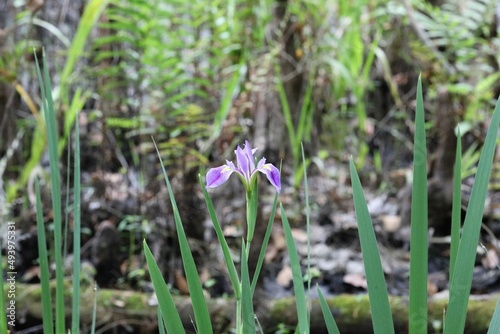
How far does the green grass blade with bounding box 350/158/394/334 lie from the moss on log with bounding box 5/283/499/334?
1.12 metres

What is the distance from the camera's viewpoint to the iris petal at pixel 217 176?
0.64m

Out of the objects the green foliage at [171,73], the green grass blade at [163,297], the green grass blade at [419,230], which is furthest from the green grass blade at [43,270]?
the green foliage at [171,73]

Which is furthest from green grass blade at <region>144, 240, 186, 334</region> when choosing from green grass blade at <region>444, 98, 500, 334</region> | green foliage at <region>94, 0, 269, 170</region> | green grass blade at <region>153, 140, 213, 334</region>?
green foliage at <region>94, 0, 269, 170</region>

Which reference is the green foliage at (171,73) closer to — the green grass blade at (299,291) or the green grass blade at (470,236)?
the green grass blade at (299,291)

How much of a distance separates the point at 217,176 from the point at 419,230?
215 millimetres

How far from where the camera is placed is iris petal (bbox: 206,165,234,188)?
25.3 inches

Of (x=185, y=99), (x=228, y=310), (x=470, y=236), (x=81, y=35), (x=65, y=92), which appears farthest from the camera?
(x=185, y=99)

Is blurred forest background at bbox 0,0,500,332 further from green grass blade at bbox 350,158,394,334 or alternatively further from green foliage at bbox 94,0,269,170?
green grass blade at bbox 350,158,394,334

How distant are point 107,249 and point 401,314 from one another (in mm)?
951

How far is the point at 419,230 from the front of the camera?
1.84ft

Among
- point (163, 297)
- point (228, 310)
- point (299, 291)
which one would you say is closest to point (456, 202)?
point (299, 291)

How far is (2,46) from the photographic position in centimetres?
227

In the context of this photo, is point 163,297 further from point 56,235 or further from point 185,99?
point 185,99

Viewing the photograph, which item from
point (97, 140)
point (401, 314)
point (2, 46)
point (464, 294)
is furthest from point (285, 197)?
point (464, 294)
